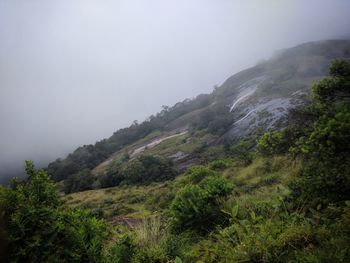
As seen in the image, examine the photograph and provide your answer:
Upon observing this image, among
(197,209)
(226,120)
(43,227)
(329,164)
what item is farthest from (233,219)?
(226,120)

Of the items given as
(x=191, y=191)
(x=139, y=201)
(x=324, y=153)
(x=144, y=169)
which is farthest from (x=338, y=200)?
(x=144, y=169)

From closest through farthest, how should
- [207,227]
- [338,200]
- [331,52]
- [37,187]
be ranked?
1. [37,187]
2. [338,200]
3. [207,227]
4. [331,52]

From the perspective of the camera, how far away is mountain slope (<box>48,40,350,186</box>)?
51406mm

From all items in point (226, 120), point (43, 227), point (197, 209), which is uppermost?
point (43, 227)

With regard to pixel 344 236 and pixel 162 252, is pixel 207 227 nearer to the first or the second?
pixel 162 252

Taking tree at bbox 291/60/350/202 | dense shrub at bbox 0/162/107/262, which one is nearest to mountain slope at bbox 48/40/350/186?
tree at bbox 291/60/350/202

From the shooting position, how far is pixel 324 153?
192 inches

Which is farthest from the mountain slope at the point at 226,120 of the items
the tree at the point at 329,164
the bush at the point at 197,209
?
the tree at the point at 329,164

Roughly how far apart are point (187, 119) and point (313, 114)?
8244 cm

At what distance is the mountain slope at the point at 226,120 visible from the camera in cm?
5141

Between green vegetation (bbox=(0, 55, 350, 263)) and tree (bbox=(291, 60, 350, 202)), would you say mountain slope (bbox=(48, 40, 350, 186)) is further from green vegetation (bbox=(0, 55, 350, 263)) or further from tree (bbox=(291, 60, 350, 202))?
tree (bbox=(291, 60, 350, 202))

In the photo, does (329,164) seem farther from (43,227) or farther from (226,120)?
(226,120)

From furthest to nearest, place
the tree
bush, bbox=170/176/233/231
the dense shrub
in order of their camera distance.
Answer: bush, bbox=170/176/233/231, the tree, the dense shrub

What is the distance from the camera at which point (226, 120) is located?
2431 inches
